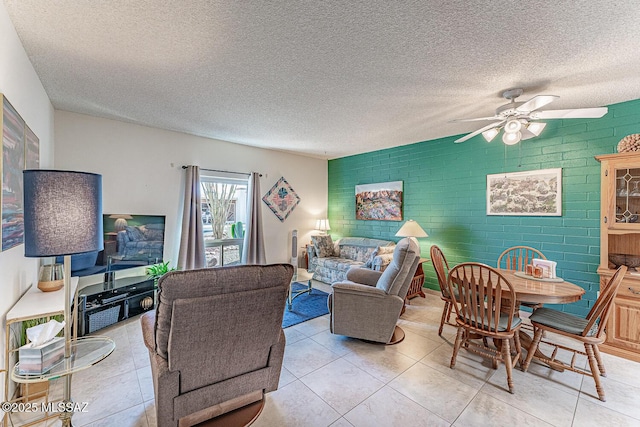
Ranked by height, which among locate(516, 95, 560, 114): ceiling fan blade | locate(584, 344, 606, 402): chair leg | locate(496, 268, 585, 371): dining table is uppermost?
locate(516, 95, 560, 114): ceiling fan blade

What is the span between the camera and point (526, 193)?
351 centimetres

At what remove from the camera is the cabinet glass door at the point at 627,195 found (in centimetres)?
256

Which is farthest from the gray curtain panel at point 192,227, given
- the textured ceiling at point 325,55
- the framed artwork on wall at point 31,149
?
the framed artwork on wall at point 31,149

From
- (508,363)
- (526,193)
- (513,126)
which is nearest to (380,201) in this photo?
(526,193)

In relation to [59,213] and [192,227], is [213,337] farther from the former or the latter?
[192,227]

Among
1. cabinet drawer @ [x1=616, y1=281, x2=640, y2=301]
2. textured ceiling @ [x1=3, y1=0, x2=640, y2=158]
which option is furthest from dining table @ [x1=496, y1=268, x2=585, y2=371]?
textured ceiling @ [x1=3, y1=0, x2=640, y2=158]

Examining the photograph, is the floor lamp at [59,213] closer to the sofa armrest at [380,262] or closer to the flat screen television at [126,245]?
the flat screen television at [126,245]

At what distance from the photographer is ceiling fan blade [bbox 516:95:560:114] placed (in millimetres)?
1975

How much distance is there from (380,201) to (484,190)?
1757 millimetres

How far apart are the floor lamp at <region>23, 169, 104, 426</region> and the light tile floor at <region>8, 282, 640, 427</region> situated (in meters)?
0.71

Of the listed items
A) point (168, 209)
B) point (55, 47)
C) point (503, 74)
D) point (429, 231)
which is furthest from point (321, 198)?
point (55, 47)

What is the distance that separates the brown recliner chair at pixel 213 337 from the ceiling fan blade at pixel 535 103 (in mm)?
2207

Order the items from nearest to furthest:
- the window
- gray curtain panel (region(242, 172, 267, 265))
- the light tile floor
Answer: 1. the light tile floor
2. the window
3. gray curtain panel (region(242, 172, 267, 265))

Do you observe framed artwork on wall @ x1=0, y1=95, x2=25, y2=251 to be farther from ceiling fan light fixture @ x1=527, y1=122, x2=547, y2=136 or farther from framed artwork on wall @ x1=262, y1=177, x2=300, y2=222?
ceiling fan light fixture @ x1=527, y1=122, x2=547, y2=136
